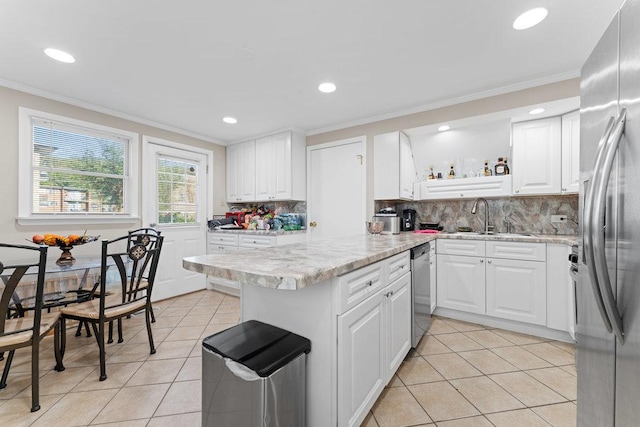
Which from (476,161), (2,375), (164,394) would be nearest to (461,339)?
(476,161)

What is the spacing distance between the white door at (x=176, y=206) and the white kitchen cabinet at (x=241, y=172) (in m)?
0.36

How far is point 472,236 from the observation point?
9.03 feet

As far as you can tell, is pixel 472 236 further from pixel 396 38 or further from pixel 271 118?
pixel 271 118

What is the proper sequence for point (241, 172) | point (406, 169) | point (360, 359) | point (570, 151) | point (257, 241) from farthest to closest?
point (241, 172)
point (257, 241)
point (406, 169)
point (570, 151)
point (360, 359)

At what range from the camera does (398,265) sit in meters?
1.85

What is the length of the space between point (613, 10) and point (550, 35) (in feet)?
1.00

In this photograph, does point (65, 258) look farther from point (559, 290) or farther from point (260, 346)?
point (559, 290)

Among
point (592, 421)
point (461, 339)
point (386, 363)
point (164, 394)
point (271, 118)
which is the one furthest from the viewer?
point (271, 118)

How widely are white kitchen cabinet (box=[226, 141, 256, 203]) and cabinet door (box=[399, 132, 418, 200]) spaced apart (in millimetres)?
2276

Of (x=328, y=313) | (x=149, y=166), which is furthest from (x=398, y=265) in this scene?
(x=149, y=166)

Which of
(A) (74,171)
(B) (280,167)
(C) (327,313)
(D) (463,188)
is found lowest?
(C) (327,313)

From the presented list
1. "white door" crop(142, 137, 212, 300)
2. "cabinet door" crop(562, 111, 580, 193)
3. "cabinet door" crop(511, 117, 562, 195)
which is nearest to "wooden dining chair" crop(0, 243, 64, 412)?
"white door" crop(142, 137, 212, 300)

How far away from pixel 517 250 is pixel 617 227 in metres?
2.02

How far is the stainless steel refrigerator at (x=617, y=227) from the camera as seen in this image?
2.44 feet
